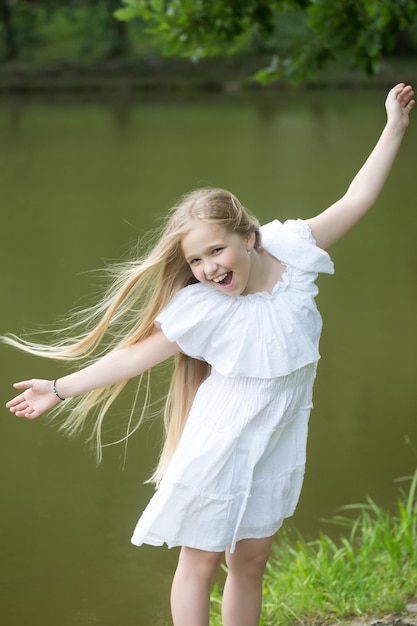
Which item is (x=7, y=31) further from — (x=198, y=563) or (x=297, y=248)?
(x=198, y=563)

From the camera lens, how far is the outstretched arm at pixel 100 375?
2168 millimetres

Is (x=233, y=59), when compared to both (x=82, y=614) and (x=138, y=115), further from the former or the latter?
(x=82, y=614)

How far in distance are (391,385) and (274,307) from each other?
10.6 feet

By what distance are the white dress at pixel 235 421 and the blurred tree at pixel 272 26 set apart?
2.35 metres

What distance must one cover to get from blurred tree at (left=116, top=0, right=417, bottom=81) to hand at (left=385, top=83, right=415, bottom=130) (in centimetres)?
186

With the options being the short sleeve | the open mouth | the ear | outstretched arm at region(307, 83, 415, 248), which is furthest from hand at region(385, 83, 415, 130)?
the open mouth

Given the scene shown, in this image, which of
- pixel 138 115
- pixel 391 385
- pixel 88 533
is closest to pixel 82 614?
pixel 88 533

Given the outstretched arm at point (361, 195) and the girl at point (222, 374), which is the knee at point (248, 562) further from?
the outstretched arm at point (361, 195)

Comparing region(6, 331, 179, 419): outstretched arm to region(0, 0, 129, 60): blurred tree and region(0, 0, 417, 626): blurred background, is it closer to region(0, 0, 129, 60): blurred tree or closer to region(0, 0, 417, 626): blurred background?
region(0, 0, 417, 626): blurred background

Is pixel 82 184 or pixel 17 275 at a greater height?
pixel 82 184

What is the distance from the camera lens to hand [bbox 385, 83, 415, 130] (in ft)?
7.86

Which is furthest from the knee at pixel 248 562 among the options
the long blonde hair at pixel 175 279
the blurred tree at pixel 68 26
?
the blurred tree at pixel 68 26

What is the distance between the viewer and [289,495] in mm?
2234

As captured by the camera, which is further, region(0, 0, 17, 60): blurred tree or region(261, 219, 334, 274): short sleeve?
region(0, 0, 17, 60): blurred tree
